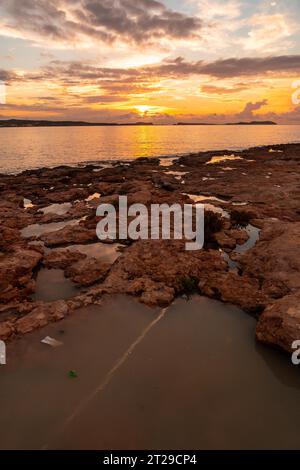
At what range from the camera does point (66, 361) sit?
6719 mm

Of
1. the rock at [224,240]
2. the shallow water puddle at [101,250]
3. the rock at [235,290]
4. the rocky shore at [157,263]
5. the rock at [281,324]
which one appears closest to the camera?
the rock at [281,324]

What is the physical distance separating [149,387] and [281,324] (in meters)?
3.25

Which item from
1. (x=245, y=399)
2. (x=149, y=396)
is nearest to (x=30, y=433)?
(x=149, y=396)

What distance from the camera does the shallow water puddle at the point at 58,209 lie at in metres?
19.1

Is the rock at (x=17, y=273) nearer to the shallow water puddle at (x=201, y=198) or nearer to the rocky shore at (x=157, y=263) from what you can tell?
the rocky shore at (x=157, y=263)

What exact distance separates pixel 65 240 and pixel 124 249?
2.92 m

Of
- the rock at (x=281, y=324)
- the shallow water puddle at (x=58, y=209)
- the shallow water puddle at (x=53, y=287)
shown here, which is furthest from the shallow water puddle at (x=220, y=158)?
the rock at (x=281, y=324)

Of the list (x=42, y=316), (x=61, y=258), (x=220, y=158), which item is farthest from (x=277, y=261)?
(x=220, y=158)

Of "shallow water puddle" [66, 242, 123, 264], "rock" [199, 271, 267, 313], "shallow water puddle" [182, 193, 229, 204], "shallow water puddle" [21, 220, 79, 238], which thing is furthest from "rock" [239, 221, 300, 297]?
"shallow water puddle" [21, 220, 79, 238]

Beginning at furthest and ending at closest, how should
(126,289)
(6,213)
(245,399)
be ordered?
(6,213) → (126,289) → (245,399)

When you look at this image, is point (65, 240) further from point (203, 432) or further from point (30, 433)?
point (203, 432)

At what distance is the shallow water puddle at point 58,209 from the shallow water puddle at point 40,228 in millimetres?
2079

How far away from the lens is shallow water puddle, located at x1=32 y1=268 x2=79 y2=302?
31.0 ft

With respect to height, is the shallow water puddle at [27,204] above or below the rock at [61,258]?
above
